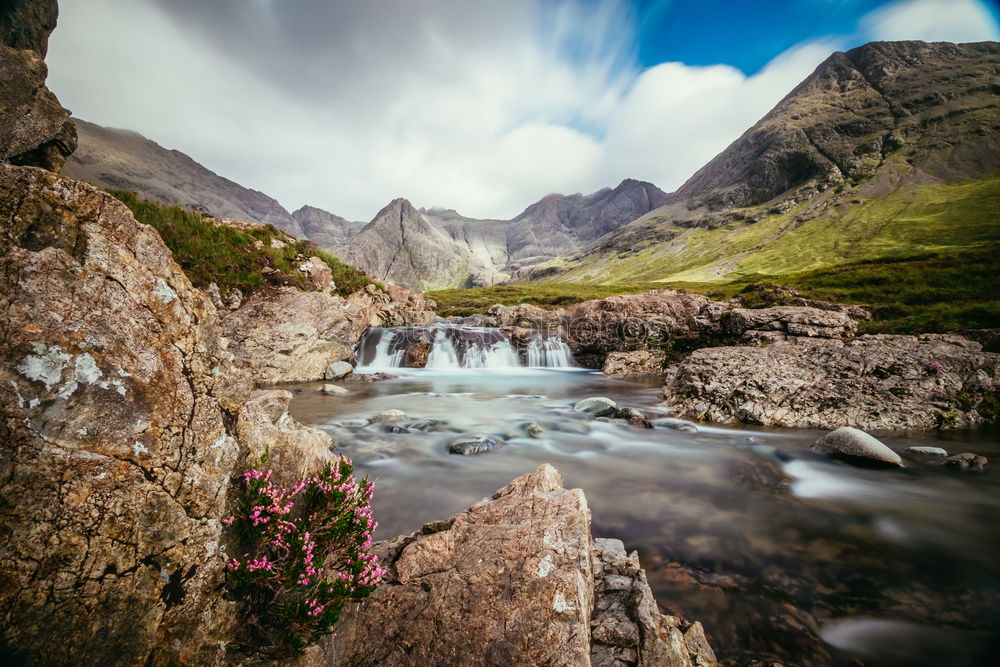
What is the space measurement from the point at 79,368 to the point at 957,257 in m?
67.5

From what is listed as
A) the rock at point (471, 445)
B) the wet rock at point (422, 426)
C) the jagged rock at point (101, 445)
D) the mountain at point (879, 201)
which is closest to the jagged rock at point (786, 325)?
the rock at point (471, 445)

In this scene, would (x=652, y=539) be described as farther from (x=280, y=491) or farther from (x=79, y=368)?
(x=79, y=368)

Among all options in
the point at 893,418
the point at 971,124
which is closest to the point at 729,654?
the point at 893,418

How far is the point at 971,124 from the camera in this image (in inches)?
6186

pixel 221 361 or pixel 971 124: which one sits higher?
pixel 971 124

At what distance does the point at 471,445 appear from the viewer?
11.7 metres

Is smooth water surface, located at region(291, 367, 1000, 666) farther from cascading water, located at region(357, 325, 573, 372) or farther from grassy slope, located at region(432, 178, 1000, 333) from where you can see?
grassy slope, located at region(432, 178, 1000, 333)

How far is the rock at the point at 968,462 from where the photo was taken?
9570mm

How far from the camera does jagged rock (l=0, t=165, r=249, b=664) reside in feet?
7.34

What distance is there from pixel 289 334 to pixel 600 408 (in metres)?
15.9

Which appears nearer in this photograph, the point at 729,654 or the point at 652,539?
the point at 729,654

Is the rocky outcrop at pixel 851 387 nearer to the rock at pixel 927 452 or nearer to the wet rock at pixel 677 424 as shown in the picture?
the wet rock at pixel 677 424

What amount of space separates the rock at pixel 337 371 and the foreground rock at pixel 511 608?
1874 centimetres

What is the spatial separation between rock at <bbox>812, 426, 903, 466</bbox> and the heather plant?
41.3 ft
